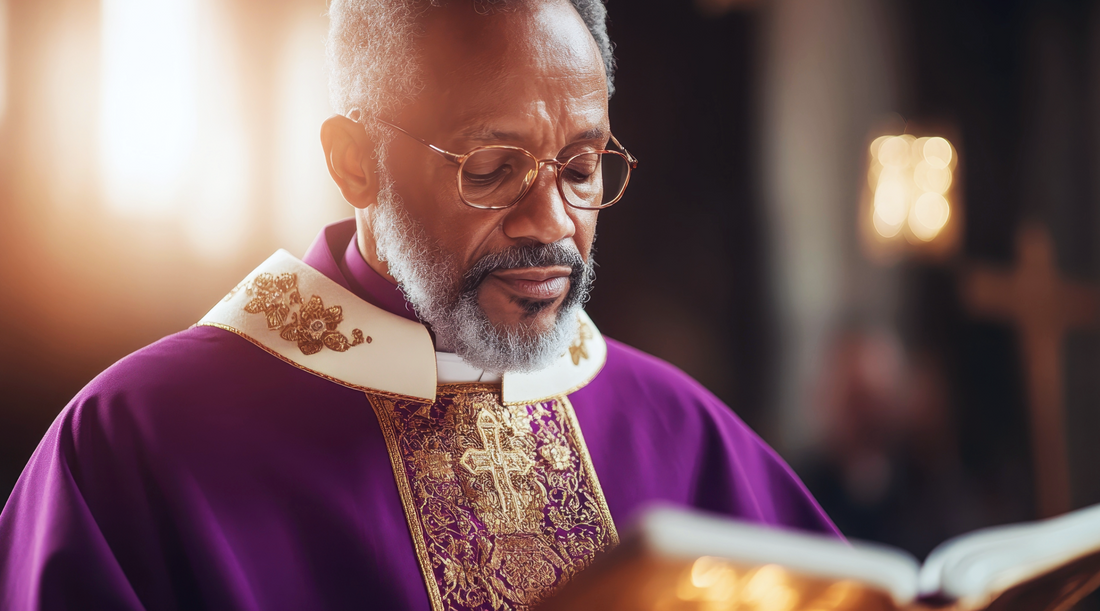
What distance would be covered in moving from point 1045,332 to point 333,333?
4.95 metres

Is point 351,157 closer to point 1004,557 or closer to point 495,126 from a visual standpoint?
point 495,126

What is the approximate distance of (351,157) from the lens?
173 centimetres

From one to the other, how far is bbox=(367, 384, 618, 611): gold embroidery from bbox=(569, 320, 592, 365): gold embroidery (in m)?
0.19

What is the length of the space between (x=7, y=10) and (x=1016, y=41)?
222 inches

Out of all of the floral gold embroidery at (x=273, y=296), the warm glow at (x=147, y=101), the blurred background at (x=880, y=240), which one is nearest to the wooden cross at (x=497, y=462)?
the floral gold embroidery at (x=273, y=296)

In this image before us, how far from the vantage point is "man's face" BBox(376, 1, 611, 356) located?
1.61 m

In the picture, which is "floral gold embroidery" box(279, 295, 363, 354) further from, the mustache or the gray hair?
the gray hair

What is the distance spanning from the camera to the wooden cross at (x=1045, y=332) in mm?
5027

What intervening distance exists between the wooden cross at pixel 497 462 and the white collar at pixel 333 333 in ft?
0.28

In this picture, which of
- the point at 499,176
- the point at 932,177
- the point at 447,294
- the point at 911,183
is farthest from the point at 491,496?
the point at 932,177

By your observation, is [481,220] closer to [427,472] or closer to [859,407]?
[427,472]

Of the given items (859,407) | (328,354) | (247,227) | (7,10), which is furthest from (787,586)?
(859,407)

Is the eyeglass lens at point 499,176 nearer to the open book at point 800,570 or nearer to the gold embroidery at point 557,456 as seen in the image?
the gold embroidery at point 557,456

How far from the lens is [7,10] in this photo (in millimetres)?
1895
